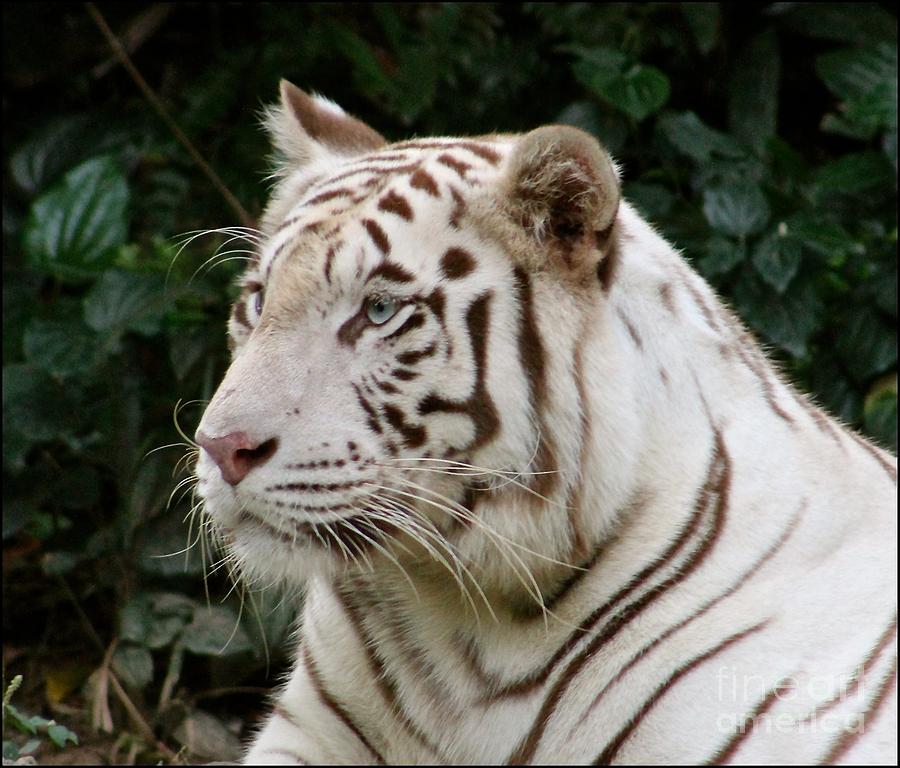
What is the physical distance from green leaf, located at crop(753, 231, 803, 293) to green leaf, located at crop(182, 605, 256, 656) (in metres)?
1.71

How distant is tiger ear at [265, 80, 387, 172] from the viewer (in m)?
2.35

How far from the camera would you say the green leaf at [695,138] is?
3773mm

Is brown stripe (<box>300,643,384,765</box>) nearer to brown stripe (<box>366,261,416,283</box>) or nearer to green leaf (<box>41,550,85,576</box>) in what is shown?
brown stripe (<box>366,261,416,283</box>)

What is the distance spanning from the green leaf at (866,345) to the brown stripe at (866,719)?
6.55 ft

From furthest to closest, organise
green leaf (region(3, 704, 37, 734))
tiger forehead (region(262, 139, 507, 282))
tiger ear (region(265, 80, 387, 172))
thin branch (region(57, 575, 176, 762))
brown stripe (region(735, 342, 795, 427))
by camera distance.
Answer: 1. thin branch (region(57, 575, 176, 762))
2. tiger ear (region(265, 80, 387, 172))
3. green leaf (region(3, 704, 37, 734))
4. brown stripe (region(735, 342, 795, 427))
5. tiger forehead (region(262, 139, 507, 282))

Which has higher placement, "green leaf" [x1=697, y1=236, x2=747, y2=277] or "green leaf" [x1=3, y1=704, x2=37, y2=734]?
"green leaf" [x1=697, y1=236, x2=747, y2=277]

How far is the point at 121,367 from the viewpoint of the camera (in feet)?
11.9

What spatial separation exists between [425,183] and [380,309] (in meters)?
0.24

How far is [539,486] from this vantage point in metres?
1.90

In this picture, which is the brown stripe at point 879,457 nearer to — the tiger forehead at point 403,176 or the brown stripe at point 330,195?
the tiger forehead at point 403,176

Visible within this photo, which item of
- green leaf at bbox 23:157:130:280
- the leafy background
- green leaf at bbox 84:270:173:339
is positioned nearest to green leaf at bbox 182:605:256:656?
the leafy background

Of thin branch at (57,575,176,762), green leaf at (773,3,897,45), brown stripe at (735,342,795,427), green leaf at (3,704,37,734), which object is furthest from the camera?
green leaf at (773,3,897,45)

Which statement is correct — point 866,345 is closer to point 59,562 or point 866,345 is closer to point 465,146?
point 465,146

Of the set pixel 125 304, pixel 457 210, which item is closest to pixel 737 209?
pixel 125 304
